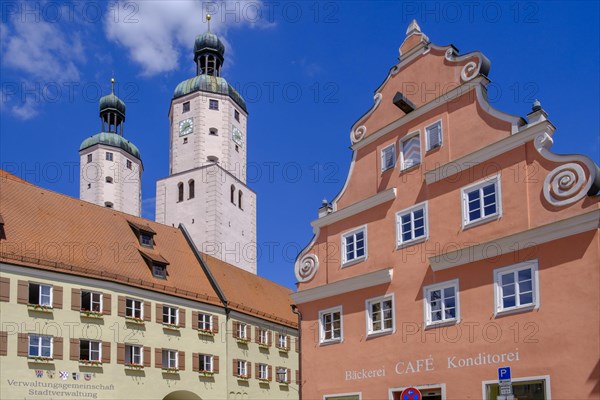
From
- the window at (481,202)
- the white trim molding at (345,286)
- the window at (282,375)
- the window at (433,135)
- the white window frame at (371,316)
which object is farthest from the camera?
the window at (282,375)

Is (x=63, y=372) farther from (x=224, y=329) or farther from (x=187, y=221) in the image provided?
(x=187, y=221)

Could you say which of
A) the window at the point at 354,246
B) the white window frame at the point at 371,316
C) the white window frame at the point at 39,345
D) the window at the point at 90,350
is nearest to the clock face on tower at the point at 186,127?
the window at the point at 90,350

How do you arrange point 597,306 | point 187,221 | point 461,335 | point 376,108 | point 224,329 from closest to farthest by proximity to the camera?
point 597,306, point 461,335, point 376,108, point 224,329, point 187,221

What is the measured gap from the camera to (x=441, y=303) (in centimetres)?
2191

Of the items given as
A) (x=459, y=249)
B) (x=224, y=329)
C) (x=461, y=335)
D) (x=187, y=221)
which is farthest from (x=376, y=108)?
(x=187, y=221)

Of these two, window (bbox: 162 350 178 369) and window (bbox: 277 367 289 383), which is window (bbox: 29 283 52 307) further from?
window (bbox: 277 367 289 383)

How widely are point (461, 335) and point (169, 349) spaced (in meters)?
19.7

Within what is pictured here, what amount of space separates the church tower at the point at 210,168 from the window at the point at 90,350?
33410 mm

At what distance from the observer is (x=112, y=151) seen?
8812 centimetres

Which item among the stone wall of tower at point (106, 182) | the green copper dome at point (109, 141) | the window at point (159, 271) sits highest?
the green copper dome at point (109, 141)

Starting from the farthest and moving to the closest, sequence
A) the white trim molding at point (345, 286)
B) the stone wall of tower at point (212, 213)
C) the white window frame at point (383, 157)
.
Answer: the stone wall of tower at point (212, 213) → the white window frame at point (383, 157) → the white trim molding at point (345, 286)

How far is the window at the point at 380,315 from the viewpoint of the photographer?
23.4 m

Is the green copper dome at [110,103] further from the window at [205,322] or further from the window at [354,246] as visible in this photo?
the window at [354,246]

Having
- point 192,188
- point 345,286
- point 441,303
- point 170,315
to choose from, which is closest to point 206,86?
point 192,188
